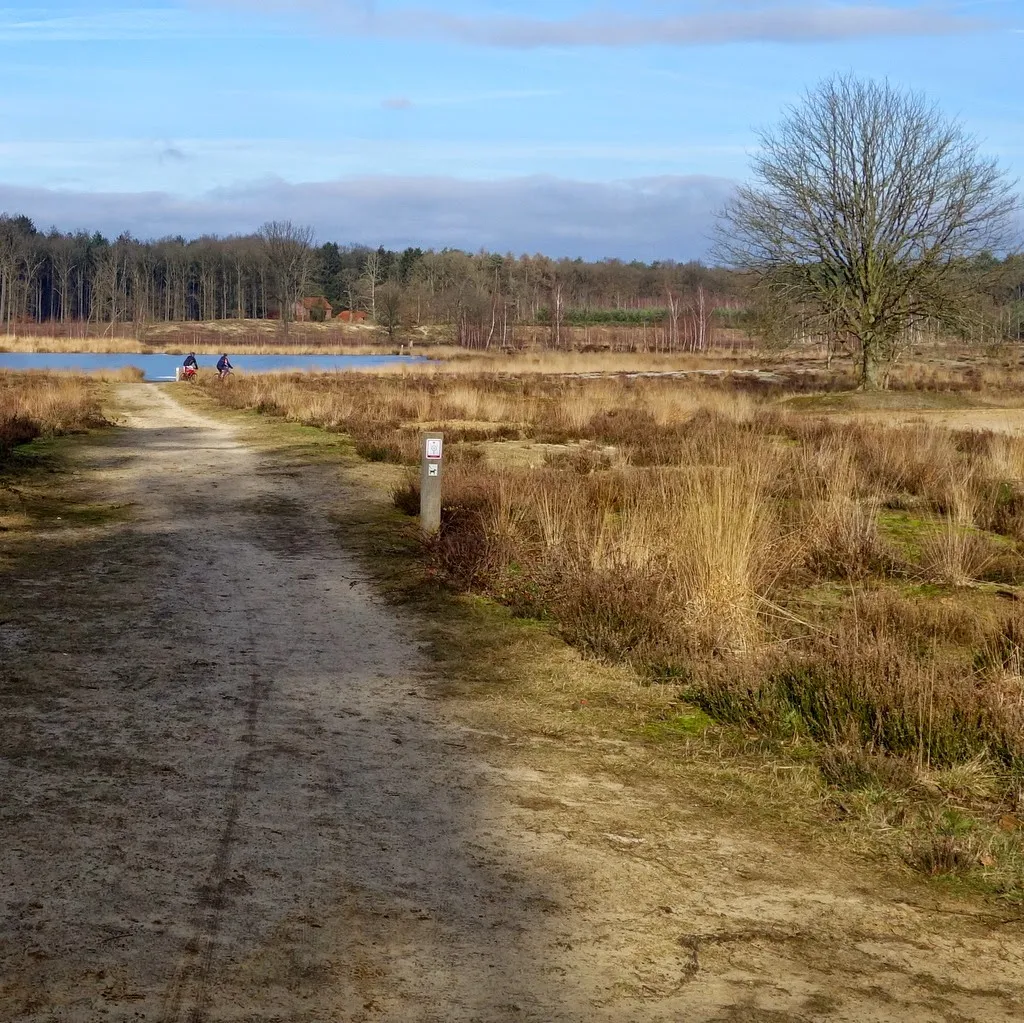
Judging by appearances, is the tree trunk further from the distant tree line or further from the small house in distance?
the small house in distance

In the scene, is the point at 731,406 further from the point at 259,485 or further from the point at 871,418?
the point at 259,485

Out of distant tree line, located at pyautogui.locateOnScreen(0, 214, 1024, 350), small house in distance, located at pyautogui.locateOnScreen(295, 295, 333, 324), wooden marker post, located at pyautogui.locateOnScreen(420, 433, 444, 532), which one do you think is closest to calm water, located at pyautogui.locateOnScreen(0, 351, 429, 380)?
distant tree line, located at pyautogui.locateOnScreen(0, 214, 1024, 350)

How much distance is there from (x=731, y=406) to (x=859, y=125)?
12.7m

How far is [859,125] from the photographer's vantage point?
33562 mm

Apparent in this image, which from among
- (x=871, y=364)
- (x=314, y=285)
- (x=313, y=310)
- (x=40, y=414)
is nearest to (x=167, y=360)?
(x=871, y=364)

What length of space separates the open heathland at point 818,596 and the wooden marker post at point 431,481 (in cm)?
25

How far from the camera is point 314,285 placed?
462 feet

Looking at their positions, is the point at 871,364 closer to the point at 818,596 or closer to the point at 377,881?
the point at 818,596

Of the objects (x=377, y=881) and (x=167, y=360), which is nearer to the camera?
(x=377, y=881)

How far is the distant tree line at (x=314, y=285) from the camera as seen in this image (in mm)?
114750

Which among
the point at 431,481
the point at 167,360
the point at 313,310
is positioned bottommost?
the point at 431,481

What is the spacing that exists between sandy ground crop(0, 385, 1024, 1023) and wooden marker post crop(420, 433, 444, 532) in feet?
11.6

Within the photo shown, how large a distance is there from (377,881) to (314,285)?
142 m

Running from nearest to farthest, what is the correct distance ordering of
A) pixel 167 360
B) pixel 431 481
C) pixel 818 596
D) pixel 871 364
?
pixel 818 596 → pixel 431 481 → pixel 871 364 → pixel 167 360
